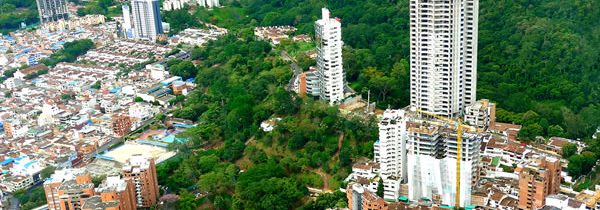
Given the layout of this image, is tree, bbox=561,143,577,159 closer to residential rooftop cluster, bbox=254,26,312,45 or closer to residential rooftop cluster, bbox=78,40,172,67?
residential rooftop cluster, bbox=254,26,312,45

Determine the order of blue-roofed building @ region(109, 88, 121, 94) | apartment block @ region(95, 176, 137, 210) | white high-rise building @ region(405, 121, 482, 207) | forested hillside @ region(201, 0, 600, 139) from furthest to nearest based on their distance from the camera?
1. blue-roofed building @ region(109, 88, 121, 94)
2. forested hillside @ region(201, 0, 600, 139)
3. apartment block @ region(95, 176, 137, 210)
4. white high-rise building @ region(405, 121, 482, 207)

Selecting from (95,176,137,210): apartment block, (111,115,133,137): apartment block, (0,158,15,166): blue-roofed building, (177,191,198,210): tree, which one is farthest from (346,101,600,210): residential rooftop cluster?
(0,158,15,166): blue-roofed building

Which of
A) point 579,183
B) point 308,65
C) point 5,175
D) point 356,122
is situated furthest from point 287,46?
point 579,183

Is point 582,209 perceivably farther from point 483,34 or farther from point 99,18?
point 99,18

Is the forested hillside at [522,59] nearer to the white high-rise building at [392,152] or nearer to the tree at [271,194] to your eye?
the white high-rise building at [392,152]

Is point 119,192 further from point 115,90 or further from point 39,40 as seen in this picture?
point 39,40

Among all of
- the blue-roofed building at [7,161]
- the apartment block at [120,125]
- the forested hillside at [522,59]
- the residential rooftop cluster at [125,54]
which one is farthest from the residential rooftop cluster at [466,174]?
the residential rooftop cluster at [125,54]
